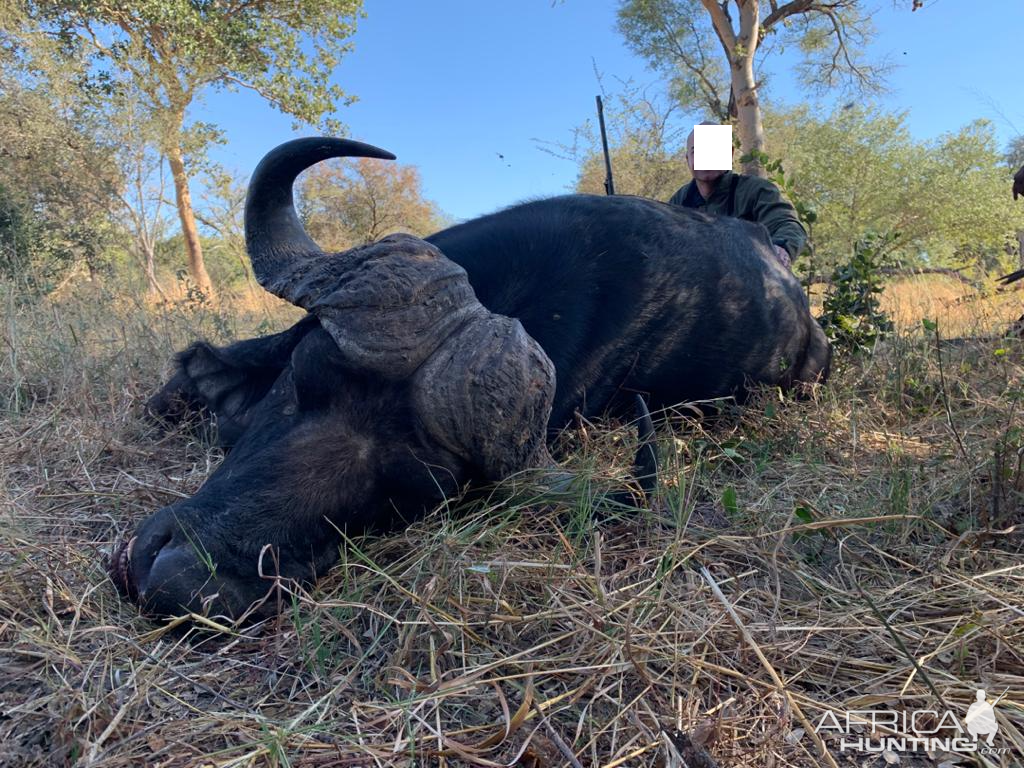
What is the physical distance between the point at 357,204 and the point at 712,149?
23868mm

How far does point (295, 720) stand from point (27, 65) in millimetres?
18739

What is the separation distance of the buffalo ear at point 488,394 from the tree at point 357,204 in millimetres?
24173

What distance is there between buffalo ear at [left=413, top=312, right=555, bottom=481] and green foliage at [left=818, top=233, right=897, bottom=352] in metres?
3.30

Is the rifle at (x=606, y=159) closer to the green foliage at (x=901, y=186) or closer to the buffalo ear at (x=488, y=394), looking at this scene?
the buffalo ear at (x=488, y=394)

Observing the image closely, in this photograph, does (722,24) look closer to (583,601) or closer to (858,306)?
(858,306)

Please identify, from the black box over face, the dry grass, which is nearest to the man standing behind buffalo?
the black box over face

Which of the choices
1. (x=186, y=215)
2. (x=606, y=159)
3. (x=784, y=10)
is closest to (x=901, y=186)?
(x=784, y=10)

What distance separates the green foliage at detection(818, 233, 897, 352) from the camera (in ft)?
14.9

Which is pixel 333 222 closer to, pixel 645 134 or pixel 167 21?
pixel 167 21

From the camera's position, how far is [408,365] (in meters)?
1.98

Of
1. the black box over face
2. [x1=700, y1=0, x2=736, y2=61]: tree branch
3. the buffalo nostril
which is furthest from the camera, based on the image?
[x1=700, y1=0, x2=736, y2=61]: tree branch

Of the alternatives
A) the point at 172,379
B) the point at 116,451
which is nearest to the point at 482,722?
the point at 116,451

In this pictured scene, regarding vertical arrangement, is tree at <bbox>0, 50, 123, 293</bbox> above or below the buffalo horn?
above

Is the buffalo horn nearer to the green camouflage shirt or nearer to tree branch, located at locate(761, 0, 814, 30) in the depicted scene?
the green camouflage shirt
